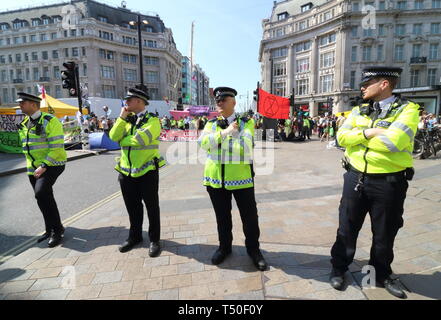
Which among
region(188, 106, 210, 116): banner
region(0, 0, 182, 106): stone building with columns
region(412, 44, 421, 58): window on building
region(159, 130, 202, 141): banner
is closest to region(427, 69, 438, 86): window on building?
region(412, 44, 421, 58): window on building

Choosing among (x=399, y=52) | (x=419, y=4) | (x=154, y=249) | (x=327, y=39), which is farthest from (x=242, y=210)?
(x=419, y=4)

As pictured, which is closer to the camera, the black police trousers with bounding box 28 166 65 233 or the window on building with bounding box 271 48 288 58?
the black police trousers with bounding box 28 166 65 233

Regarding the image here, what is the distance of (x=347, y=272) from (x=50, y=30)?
235 ft

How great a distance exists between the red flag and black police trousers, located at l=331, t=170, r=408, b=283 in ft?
39.5

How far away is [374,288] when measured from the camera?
246cm

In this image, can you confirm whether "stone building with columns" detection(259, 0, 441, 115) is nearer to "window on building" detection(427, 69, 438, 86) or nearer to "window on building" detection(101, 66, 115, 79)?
"window on building" detection(427, 69, 438, 86)

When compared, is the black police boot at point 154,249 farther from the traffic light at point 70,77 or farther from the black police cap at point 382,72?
the traffic light at point 70,77

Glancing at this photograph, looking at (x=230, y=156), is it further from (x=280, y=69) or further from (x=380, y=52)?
(x=280, y=69)

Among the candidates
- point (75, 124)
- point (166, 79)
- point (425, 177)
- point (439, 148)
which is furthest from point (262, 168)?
point (166, 79)

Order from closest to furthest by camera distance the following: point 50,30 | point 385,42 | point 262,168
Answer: point 262,168 → point 385,42 → point 50,30

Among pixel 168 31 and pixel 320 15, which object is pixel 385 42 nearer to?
pixel 320 15

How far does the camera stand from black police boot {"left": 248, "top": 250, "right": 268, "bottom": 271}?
2.81 metres

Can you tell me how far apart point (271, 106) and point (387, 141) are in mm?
13045

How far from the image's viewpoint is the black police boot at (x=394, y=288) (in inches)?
90.9
